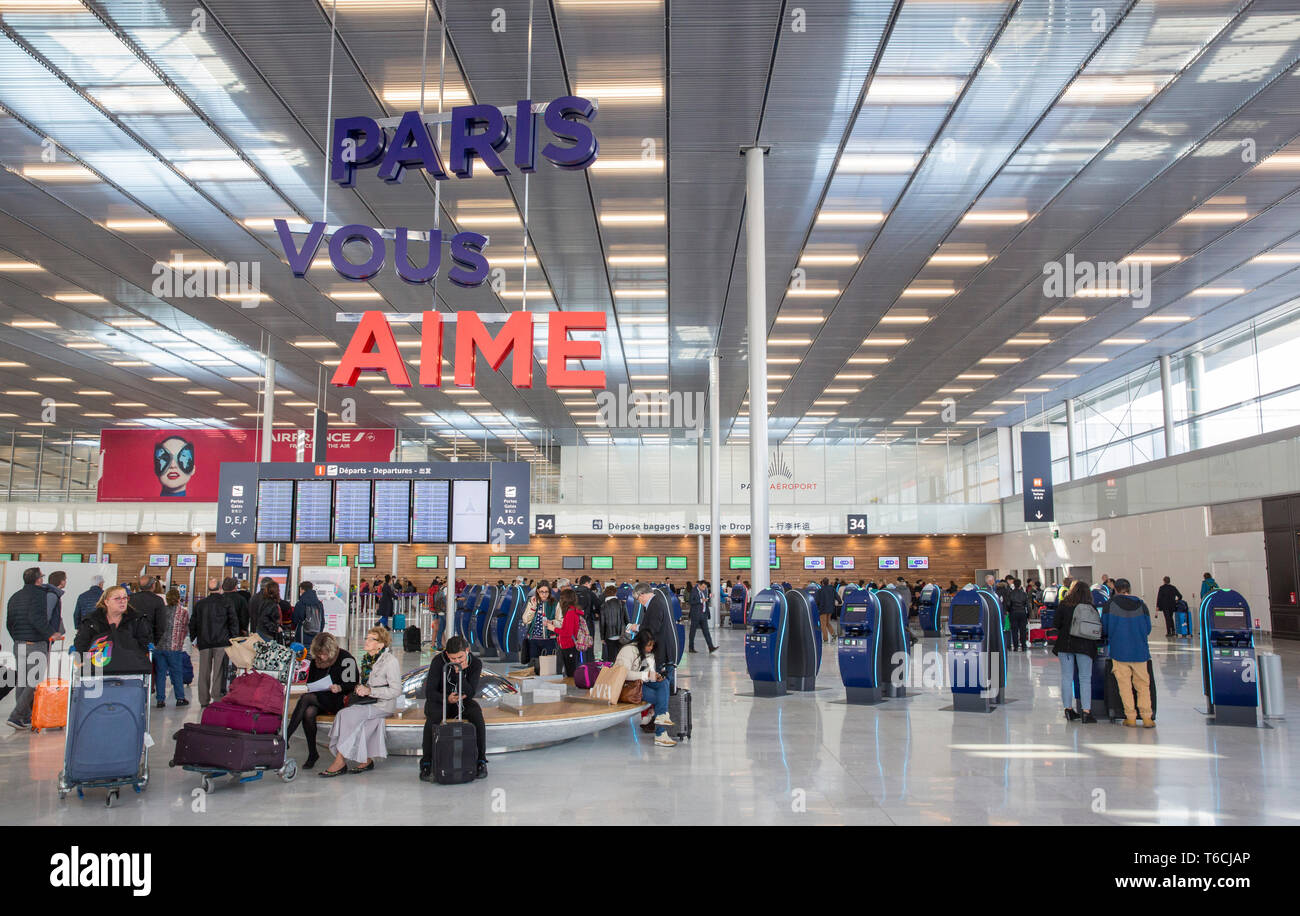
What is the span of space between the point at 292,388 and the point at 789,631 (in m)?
20.3

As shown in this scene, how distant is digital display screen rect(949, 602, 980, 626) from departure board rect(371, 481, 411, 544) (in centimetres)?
714

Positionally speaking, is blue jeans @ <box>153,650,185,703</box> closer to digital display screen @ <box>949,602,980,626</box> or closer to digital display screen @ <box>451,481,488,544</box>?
digital display screen @ <box>451,481,488,544</box>

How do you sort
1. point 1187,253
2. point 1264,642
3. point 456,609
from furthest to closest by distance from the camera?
point 456,609
point 1264,642
point 1187,253

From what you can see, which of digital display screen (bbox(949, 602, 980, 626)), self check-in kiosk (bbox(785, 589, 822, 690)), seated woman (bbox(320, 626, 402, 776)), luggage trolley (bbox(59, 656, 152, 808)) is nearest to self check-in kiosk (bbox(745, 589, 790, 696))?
self check-in kiosk (bbox(785, 589, 822, 690))

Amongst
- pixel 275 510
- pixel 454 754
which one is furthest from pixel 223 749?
pixel 275 510

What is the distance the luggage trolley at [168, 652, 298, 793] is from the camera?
6.80 metres

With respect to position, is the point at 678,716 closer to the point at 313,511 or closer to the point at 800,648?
the point at 800,648

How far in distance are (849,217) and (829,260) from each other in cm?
198

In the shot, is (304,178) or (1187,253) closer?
(304,178)

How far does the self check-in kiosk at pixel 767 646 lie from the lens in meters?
12.0

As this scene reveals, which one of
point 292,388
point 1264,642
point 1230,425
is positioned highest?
point 292,388
